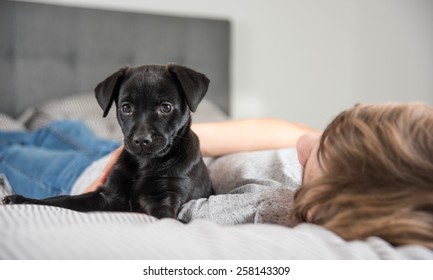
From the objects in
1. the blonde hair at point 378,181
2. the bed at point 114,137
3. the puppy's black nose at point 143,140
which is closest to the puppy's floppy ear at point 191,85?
the puppy's black nose at point 143,140

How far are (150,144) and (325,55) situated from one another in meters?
2.68

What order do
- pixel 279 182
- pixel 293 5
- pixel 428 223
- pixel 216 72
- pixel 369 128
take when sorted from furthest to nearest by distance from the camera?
pixel 293 5 < pixel 216 72 < pixel 279 182 < pixel 369 128 < pixel 428 223

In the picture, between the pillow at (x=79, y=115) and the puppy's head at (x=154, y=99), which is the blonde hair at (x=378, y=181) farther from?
the pillow at (x=79, y=115)

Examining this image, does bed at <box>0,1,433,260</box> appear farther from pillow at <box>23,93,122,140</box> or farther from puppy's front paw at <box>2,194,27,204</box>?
puppy's front paw at <box>2,194,27,204</box>

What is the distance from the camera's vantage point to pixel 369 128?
76cm

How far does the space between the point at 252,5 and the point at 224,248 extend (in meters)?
2.85

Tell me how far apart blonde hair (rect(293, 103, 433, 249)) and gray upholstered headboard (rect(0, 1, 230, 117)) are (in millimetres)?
2287

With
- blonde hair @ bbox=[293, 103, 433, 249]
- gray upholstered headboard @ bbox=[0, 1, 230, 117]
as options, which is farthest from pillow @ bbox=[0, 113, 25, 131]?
blonde hair @ bbox=[293, 103, 433, 249]

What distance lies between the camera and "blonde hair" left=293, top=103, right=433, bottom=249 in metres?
0.67

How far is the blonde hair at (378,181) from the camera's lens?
67cm

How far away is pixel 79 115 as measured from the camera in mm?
2488

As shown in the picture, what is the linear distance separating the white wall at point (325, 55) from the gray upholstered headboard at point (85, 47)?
0.24m
